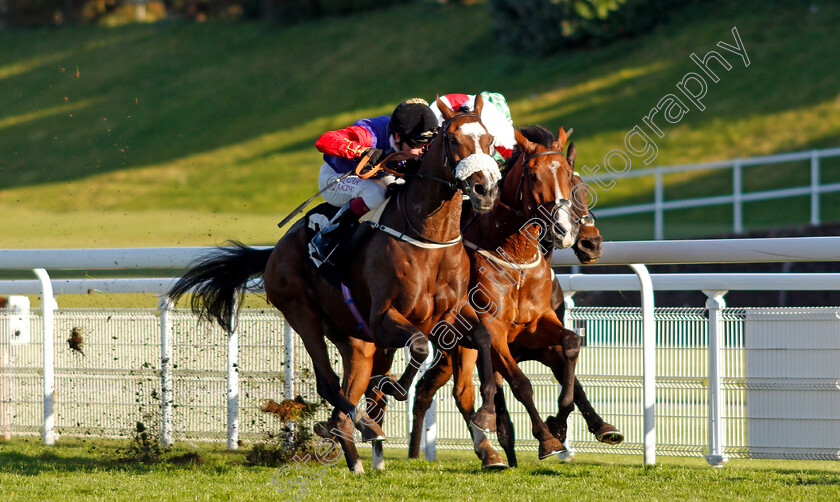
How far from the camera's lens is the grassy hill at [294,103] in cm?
1869

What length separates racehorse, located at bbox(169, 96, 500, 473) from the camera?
13.3 ft

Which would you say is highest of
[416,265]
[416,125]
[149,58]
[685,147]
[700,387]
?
[149,58]

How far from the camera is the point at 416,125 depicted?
4531 mm

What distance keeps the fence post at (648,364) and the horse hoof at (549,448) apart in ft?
2.12

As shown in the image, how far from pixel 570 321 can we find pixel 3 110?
28.8 metres

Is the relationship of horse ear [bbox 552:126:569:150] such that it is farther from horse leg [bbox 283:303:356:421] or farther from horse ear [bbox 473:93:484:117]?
horse leg [bbox 283:303:356:421]

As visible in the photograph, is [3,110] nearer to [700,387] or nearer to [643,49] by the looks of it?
[643,49]

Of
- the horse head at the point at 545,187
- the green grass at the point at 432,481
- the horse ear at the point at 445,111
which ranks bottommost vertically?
the green grass at the point at 432,481

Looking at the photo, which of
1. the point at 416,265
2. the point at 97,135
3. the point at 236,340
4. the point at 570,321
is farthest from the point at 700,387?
the point at 97,135

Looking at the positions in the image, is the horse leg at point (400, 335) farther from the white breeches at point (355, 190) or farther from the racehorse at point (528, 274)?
the white breeches at point (355, 190)

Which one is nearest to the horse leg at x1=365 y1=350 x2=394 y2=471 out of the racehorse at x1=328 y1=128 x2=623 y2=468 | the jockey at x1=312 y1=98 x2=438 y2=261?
the racehorse at x1=328 y1=128 x2=623 y2=468

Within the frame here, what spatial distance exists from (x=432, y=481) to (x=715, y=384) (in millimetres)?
1438

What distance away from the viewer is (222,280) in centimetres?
533
